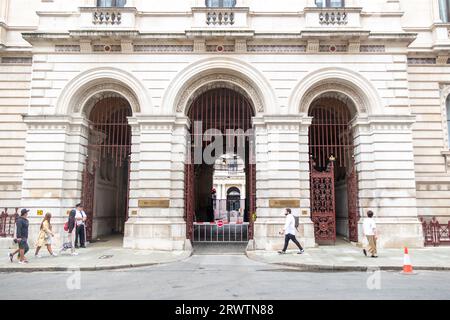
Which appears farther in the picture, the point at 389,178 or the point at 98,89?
the point at 98,89

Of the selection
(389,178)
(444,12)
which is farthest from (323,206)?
(444,12)

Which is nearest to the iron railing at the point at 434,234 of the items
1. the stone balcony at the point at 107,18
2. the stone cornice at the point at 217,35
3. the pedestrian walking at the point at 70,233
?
the stone cornice at the point at 217,35

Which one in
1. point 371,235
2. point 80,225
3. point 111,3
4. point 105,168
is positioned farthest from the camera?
point 105,168

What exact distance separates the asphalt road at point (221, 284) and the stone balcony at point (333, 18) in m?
10.6

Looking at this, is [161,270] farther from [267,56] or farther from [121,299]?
[267,56]

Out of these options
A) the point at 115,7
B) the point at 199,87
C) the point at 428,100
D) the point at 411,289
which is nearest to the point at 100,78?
the point at 115,7

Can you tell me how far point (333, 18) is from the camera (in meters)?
17.1

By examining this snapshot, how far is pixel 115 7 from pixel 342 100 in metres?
10.9

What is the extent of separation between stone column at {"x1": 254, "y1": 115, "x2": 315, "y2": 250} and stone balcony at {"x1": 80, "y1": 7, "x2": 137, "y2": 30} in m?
6.99

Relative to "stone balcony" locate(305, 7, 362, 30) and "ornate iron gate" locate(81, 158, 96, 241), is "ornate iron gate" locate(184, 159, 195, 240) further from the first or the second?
"stone balcony" locate(305, 7, 362, 30)

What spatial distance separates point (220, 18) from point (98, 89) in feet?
20.2

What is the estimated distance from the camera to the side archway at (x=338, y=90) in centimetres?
1664

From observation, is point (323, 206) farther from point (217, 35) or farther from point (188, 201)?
point (217, 35)

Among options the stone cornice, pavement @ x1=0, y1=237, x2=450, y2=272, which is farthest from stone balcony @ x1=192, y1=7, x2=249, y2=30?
pavement @ x1=0, y1=237, x2=450, y2=272
